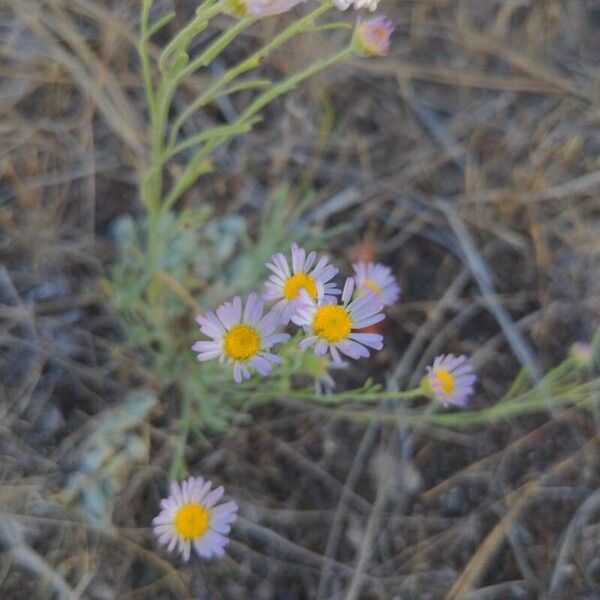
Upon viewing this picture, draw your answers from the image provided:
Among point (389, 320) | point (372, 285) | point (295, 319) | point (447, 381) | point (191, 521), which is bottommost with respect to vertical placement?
point (191, 521)

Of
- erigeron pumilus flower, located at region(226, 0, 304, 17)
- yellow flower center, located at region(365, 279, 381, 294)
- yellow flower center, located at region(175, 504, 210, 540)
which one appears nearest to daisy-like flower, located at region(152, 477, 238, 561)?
yellow flower center, located at region(175, 504, 210, 540)

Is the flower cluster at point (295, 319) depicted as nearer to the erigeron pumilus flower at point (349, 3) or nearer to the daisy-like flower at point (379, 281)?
the daisy-like flower at point (379, 281)

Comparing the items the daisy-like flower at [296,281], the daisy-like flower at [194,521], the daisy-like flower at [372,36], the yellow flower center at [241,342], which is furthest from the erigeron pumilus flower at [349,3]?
the daisy-like flower at [194,521]

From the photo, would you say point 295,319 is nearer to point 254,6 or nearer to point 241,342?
point 241,342

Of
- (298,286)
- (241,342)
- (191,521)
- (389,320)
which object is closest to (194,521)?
(191,521)

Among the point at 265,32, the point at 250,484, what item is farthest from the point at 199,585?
the point at 265,32

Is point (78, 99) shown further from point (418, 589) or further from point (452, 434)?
point (418, 589)
